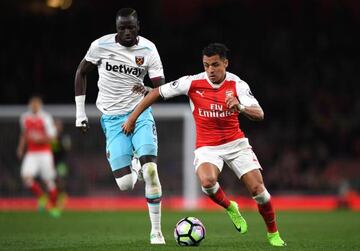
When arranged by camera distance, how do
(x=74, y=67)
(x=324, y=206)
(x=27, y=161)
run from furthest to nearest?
(x=74, y=67) → (x=324, y=206) → (x=27, y=161)

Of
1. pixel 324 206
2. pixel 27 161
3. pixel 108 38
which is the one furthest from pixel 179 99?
pixel 108 38

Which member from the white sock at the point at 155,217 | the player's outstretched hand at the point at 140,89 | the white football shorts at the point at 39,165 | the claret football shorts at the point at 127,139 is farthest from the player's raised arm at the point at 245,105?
the white football shorts at the point at 39,165

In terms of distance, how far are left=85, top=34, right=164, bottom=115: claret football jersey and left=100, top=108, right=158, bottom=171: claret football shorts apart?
0.14 m

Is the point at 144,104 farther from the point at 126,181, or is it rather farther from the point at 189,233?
the point at 189,233

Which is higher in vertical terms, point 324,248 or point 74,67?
point 74,67

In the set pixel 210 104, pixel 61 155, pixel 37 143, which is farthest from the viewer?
pixel 61 155

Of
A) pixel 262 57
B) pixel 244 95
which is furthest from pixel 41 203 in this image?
pixel 244 95

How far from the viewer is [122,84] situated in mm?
9336

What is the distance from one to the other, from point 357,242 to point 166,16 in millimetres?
17606

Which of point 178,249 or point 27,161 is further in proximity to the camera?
point 27,161

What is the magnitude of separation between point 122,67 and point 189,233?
6.76ft

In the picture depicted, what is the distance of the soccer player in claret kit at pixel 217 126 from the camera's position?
28.3 feet

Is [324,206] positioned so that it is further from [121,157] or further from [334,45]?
[121,157]

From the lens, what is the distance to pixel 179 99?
1017 inches
